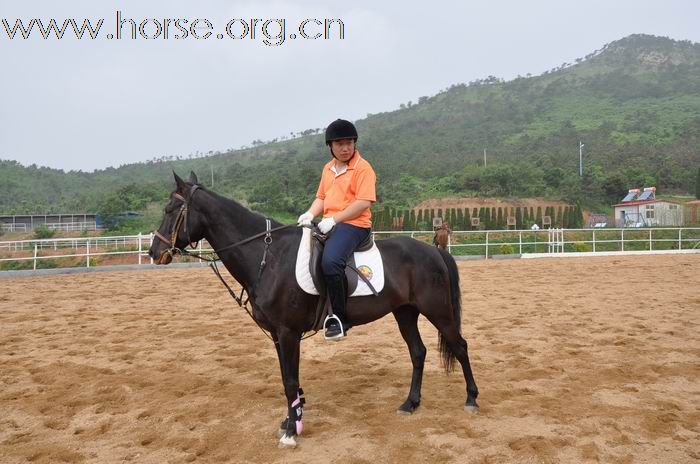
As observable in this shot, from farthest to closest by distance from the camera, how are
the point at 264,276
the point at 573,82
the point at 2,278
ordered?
the point at 573,82 → the point at 2,278 → the point at 264,276

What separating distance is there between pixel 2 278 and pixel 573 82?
12752cm

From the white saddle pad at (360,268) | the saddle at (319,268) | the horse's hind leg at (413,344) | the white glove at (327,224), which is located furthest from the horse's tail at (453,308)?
the white glove at (327,224)

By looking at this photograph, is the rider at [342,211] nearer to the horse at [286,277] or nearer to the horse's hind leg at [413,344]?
the horse at [286,277]

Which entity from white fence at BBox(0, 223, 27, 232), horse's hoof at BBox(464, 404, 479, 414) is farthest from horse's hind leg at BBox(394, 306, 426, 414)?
white fence at BBox(0, 223, 27, 232)

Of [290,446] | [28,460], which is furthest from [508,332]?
[28,460]

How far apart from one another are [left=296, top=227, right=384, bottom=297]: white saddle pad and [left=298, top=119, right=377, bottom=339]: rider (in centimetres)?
13

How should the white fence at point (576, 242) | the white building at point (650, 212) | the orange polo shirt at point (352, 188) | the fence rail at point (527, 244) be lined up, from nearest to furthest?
the orange polo shirt at point (352, 188) → the fence rail at point (527, 244) → the white fence at point (576, 242) → the white building at point (650, 212)

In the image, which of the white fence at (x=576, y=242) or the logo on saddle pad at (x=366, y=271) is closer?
the logo on saddle pad at (x=366, y=271)

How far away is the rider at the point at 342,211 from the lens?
3.60 meters

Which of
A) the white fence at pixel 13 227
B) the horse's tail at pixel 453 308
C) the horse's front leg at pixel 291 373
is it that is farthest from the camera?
the white fence at pixel 13 227

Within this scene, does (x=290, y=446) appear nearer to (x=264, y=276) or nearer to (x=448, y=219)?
(x=264, y=276)

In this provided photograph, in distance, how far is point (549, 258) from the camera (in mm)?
19500

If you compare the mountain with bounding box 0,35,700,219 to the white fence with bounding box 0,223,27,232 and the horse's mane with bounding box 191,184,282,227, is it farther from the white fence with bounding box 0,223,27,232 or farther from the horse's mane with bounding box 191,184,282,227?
the horse's mane with bounding box 191,184,282,227

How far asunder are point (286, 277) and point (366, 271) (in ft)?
2.18
